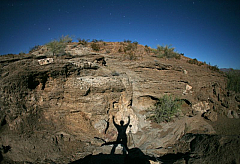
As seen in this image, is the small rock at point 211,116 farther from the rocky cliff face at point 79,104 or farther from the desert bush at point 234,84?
the desert bush at point 234,84

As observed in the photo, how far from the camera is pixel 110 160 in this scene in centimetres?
408

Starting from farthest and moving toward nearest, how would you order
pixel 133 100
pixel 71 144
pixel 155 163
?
pixel 133 100, pixel 71 144, pixel 155 163

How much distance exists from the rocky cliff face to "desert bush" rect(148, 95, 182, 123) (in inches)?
14.4

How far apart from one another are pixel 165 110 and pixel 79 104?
16.6 ft

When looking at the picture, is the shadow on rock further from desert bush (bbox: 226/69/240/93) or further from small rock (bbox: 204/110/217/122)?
desert bush (bbox: 226/69/240/93)

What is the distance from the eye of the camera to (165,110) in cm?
717

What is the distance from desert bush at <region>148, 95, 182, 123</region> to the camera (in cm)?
693

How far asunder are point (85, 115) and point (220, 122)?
9745 mm

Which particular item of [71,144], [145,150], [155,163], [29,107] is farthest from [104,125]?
[29,107]

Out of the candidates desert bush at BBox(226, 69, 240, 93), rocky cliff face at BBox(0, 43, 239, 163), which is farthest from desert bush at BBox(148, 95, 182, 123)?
desert bush at BBox(226, 69, 240, 93)

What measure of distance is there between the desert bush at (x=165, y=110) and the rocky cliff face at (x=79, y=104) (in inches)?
14.4

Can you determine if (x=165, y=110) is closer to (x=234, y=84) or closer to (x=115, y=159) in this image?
(x=115, y=159)

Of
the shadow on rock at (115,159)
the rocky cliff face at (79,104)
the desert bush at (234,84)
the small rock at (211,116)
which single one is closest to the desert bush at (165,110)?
the rocky cliff face at (79,104)

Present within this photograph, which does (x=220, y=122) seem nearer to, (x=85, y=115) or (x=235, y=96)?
(x=235, y=96)
